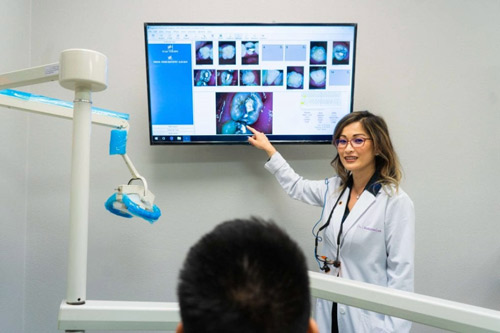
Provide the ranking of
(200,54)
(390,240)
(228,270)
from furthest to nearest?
(200,54)
(390,240)
(228,270)

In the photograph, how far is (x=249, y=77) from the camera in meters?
1.70

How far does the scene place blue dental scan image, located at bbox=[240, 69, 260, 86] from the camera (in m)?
1.70

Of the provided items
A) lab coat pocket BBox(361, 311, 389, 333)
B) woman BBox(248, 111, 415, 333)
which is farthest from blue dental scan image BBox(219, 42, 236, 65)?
lab coat pocket BBox(361, 311, 389, 333)

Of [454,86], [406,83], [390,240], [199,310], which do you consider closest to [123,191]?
[199,310]

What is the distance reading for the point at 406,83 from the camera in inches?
72.5

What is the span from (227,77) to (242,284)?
4.63 feet

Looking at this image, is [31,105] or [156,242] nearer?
[31,105]

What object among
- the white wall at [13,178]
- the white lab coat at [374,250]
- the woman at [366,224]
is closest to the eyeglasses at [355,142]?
the woman at [366,224]

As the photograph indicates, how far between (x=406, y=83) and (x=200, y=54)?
101 centimetres

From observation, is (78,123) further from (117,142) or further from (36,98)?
(36,98)

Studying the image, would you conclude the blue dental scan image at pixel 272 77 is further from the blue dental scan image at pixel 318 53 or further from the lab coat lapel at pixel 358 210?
the lab coat lapel at pixel 358 210

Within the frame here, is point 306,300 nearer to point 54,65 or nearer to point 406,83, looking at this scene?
point 54,65

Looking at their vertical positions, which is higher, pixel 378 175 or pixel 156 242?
pixel 378 175

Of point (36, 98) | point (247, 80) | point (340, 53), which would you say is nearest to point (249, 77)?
point (247, 80)
